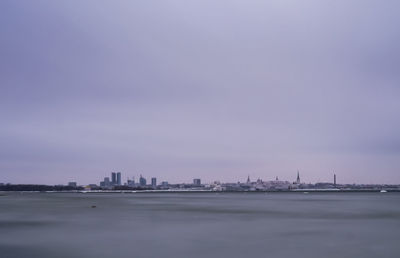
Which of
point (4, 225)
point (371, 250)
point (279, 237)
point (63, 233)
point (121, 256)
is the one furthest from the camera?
point (4, 225)

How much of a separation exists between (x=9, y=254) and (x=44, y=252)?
1.53 meters

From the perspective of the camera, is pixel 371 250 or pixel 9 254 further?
pixel 371 250

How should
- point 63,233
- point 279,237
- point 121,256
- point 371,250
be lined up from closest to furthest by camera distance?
1. point 121,256
2. point 371,250
3. point 279,237
4. point 63,233

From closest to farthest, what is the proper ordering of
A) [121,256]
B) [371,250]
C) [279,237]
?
[121,256] → [371,250] → [279,237]

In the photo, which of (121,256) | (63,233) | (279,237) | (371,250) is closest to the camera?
(121,256)

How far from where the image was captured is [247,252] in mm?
20125

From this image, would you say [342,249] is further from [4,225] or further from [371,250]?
[4,225]

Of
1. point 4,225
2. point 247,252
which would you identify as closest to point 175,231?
point 247,252

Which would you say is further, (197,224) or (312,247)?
(197,224)

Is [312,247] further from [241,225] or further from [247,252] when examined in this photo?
[241,225]

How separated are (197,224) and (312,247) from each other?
1315 centimetres

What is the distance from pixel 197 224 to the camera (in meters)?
33.0

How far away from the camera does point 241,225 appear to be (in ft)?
105

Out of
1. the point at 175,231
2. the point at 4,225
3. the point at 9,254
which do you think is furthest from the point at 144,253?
the point at 4,225
